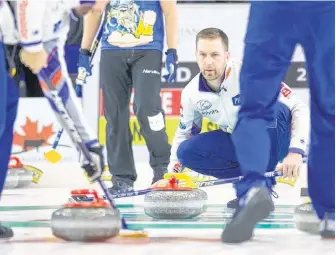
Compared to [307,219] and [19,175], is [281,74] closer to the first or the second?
[307,219]

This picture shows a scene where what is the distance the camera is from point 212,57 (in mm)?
3557

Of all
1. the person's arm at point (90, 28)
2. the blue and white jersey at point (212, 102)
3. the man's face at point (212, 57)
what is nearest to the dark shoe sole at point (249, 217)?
the blue and white jersey at point (212, 102)

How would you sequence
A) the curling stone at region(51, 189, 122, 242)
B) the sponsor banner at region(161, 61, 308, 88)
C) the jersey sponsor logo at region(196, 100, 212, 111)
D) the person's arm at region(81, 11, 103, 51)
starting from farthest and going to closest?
the sponsor banner at region(161, 61, 308, 88) < the person's arm at region(81, 11, 103, 51) < the jersey sponsor logo at region(196, 100, 212, 111) < the curling stone at region(51, 189, 122, 242)

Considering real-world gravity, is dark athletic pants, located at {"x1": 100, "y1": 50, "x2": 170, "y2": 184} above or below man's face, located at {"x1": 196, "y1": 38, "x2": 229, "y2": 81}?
below

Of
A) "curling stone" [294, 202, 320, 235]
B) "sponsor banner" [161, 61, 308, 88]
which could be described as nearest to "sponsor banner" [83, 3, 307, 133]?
"sponsor banner" [161, 61, 308, 88]

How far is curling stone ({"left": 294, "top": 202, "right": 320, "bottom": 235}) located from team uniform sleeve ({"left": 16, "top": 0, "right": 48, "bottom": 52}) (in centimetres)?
108

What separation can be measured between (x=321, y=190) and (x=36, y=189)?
102 inches

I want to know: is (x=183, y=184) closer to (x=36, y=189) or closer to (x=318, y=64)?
(x=318, y=64)

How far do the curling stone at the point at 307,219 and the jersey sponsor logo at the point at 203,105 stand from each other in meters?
0.80

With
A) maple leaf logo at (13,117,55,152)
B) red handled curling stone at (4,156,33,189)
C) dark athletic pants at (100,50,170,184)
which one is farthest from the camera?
maple leaf logo at (13,117,55,152)

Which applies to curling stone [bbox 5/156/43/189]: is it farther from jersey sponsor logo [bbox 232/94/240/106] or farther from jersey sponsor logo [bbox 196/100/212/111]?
jersey sponsor logo [bbox 232/94/240/106]

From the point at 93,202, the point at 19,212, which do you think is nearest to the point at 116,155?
the point at 19,212

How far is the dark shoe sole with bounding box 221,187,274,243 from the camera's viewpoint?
2.57 metres

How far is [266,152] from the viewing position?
2.72 m
